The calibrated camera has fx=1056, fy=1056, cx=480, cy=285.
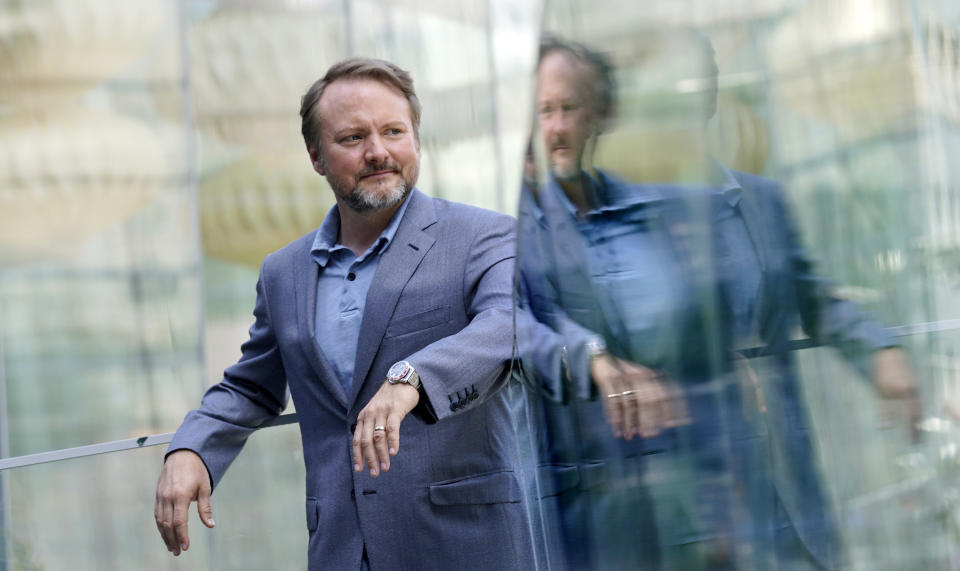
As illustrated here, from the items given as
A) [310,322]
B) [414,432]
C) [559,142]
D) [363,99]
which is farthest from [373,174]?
[559,142]

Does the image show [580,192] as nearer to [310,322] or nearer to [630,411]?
[630,411]

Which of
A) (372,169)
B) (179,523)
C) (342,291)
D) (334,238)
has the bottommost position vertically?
(179,523)

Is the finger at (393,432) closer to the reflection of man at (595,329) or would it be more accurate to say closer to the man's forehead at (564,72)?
the reflection of man at (595,329)

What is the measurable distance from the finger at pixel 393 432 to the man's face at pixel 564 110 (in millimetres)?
639

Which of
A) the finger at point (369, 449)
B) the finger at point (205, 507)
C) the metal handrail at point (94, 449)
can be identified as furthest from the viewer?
the metal handrail at point (94, 449)

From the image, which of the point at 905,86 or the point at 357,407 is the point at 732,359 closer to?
the point at 905,86

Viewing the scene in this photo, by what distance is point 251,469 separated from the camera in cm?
324

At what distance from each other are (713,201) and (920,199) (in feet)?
0.49

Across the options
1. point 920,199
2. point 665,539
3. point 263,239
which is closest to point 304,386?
point 665,539

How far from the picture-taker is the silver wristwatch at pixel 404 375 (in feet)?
5.09

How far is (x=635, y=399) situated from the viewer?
86 centimetres

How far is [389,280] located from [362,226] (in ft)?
0.55

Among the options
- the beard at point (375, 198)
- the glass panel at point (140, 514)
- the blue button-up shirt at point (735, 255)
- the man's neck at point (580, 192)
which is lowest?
the glass panel at point (140, 514)

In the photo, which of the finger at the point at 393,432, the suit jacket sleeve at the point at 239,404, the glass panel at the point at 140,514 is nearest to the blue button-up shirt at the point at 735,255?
the finger at the point at 393,432
